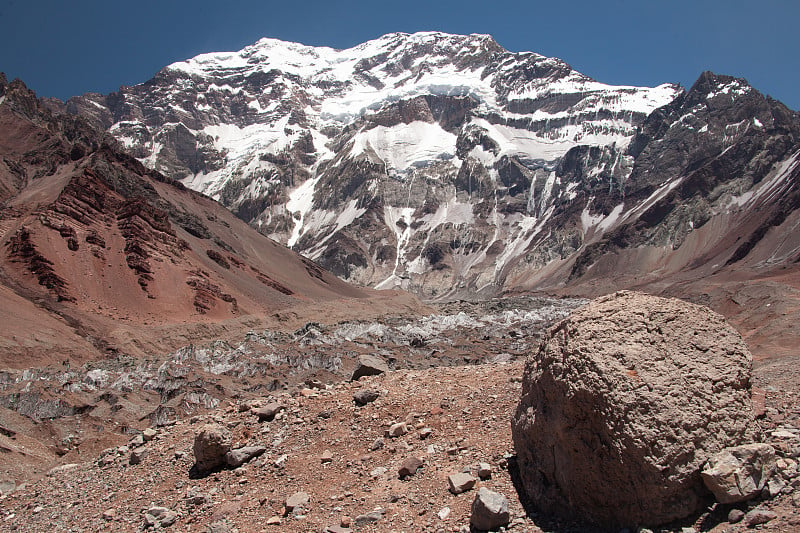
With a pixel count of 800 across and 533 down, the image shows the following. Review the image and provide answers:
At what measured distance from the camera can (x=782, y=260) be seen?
266 ft

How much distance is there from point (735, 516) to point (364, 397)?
5.78 meters

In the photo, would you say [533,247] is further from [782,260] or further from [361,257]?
[782,260]

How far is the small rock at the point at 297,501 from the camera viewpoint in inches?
283

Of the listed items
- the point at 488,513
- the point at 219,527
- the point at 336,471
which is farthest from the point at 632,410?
the point at 219,527

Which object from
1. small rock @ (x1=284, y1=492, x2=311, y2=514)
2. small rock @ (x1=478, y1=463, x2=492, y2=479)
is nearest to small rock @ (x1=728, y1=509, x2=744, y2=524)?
small rock @ (x1=478, y1=463, x2=492, y2=479)

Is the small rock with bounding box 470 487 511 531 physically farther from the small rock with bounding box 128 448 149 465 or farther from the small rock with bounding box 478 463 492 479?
the small rock with bounding box 128 448 149 465

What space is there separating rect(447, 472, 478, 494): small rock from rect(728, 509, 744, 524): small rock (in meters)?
2.74

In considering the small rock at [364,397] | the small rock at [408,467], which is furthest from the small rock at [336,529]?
the small rock at [364,397]

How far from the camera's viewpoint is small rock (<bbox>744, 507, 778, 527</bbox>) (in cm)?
503

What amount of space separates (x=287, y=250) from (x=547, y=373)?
338 feet

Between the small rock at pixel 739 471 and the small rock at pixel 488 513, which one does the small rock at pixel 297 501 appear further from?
the small rock at pixel 739 471

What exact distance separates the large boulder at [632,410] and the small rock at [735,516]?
0.27 metres

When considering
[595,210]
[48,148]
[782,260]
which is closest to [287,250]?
[48,148]

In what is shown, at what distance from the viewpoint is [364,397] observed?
959 cm
